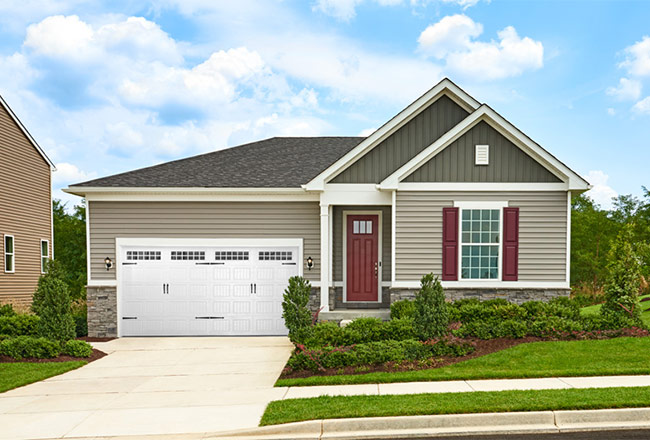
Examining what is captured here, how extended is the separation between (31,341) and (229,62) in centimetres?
A: 1556

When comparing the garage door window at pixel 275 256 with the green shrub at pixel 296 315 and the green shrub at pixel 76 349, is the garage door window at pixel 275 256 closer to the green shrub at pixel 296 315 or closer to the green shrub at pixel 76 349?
the green shrub at pixel 296 315

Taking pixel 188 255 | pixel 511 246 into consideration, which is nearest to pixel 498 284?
pixel 511 246

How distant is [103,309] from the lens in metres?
13.4

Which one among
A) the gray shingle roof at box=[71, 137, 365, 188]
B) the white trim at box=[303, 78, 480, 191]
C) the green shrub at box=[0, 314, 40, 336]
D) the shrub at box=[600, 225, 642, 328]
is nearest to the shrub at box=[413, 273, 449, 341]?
the shrub at box=[600, 225, 642, 328]

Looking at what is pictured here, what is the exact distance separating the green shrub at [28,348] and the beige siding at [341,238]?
710 cm

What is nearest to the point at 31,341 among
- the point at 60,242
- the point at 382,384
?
the point at 382,384

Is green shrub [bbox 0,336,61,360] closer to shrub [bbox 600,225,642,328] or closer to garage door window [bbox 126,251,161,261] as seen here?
garage door window [bbox 126,251,161,261]

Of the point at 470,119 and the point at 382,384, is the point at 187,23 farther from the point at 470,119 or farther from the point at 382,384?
the point at 382,384

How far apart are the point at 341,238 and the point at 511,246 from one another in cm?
449

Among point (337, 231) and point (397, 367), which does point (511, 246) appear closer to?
point (337, 231)

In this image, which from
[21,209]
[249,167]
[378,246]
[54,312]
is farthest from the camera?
[21,209]

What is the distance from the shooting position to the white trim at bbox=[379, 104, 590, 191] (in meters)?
11.6

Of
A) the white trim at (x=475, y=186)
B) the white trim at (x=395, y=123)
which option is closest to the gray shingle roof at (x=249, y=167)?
the white trim at (x=395, y=123)

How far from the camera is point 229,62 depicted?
73.5 ft
